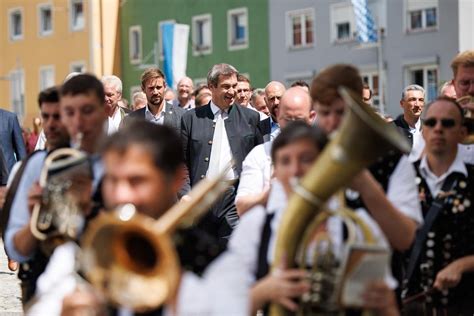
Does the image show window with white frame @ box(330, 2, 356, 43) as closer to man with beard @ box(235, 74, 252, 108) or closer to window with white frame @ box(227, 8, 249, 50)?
window with white frame @ box(227, 8, 249, 50)

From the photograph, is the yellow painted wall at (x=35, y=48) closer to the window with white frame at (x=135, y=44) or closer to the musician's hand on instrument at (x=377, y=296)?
the window with white frame at (x=135, y=44)

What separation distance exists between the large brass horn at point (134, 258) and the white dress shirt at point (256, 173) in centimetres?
281

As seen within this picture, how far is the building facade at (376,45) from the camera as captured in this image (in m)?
40.5

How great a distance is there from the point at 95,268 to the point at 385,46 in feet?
127

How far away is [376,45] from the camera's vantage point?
42344 mm

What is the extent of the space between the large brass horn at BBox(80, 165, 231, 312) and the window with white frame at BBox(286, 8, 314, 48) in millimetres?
A: 41437

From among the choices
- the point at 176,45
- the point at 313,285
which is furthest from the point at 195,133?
the point at 176,45

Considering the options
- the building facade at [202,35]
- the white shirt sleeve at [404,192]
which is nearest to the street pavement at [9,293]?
the white shirt sleeve at [404,192]

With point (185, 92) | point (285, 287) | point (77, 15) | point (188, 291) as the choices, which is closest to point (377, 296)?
point (285, 287)

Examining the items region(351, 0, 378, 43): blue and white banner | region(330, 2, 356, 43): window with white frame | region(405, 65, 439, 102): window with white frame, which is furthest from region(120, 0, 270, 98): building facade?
region(405, 65, 439, 102): window with white frame

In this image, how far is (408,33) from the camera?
4144 cm

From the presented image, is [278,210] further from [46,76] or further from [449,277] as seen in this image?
[46,76]

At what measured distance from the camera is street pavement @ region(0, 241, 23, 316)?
11156 millimetres

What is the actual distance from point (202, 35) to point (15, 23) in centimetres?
1358
